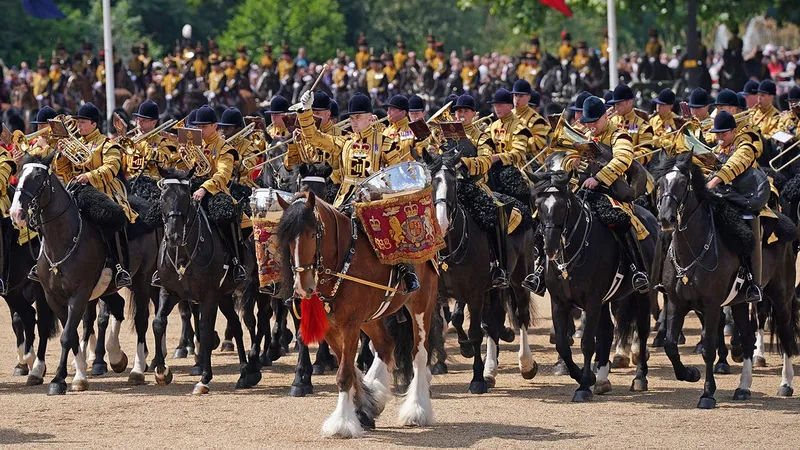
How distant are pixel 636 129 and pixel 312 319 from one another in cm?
638

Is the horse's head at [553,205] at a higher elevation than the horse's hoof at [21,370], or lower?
higher

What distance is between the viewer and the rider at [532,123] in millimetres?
15734

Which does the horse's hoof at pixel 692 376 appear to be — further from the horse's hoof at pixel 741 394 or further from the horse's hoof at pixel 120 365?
the horse's hoof at pixel 120 365

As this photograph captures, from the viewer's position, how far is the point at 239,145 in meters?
16.3

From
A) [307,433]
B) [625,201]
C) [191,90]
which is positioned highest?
[191,90]

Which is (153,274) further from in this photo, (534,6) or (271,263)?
(534,6)

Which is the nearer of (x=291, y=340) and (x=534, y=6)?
(x=291, y=340)

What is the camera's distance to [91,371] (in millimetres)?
16094

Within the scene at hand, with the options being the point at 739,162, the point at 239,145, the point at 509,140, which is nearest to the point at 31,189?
the point at 239,145

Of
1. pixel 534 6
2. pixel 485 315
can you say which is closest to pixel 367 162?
Result: pixel 485 315

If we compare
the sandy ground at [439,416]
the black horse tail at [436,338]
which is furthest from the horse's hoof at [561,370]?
the black horse tail at [436,338]

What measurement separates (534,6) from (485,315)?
22.6m

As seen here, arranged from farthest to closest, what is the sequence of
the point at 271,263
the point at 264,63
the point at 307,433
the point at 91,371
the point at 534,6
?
1. the point at 264,63
2. the point at 534,6
3. the point at 91,371
4. the point at 271,263
5. the point at 307,433

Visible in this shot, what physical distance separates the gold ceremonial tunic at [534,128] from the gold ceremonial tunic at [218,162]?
10.1 feet
